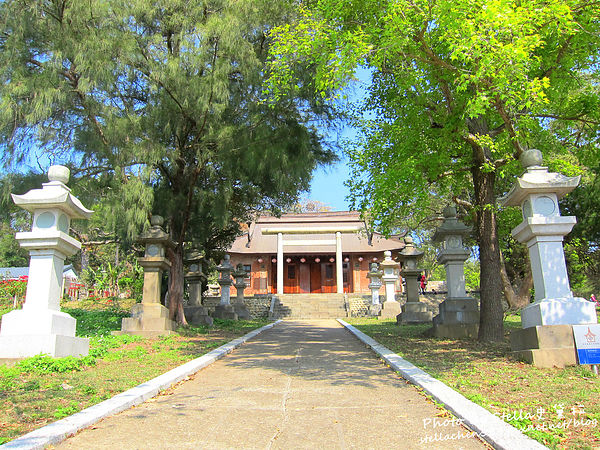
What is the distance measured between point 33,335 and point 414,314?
11.2 metres

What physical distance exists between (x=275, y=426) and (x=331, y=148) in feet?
31.2

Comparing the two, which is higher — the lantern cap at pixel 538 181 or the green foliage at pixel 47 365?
the lantern cap at pixel 538 181

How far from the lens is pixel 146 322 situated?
10828 mm

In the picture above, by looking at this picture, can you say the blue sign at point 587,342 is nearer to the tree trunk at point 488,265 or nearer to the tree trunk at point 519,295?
the tree trunk at point 488,265

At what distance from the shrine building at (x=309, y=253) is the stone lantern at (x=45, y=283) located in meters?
21.6

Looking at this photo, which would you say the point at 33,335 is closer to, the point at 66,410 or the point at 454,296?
the point at 66,410

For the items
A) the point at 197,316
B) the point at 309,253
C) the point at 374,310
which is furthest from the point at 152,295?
the point at 309,253

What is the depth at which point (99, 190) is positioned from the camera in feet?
33.7

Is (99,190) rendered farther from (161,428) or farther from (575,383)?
(575,383)

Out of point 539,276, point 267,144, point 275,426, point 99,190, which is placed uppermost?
point 267,144

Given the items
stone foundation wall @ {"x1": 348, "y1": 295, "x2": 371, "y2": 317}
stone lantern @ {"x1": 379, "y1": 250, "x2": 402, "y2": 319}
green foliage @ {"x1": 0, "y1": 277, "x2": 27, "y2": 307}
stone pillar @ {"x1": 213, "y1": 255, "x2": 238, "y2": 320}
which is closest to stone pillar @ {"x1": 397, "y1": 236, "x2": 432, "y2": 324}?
stone lantern @ {"x1": 379, "y1": 250, "x2": 402, "y2": 319}

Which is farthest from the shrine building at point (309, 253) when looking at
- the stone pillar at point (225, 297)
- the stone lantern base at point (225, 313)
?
the stone lantern base at point (225, 313)

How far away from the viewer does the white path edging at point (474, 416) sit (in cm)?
295

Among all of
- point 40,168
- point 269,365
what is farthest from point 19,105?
point 269,365
